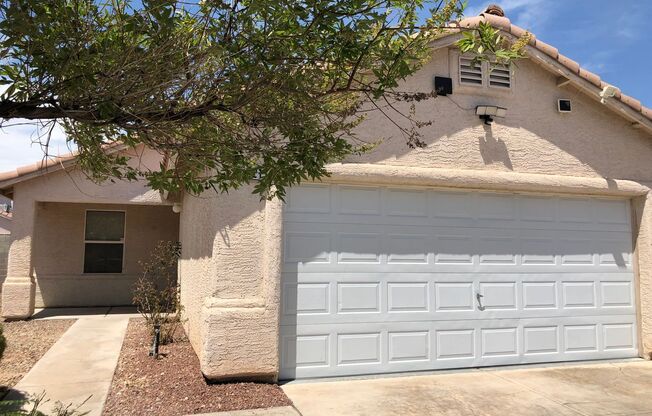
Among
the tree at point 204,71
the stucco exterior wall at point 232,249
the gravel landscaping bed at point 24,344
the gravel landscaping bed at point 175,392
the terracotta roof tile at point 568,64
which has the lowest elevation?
the gravel landscaping bed at point 24,344

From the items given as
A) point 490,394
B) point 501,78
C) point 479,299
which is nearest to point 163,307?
point 479,299

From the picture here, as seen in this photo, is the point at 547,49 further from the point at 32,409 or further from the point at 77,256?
the point at 77,256

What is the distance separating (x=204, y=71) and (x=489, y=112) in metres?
5.30

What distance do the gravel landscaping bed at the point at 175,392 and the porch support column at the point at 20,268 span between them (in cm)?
515

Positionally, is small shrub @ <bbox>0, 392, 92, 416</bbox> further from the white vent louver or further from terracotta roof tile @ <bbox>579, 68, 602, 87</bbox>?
terracotta roof tile @ <bbox>579, 68, 602, 87</bbox>

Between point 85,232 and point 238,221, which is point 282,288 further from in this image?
point 85,232

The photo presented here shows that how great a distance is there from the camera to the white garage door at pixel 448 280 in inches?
253

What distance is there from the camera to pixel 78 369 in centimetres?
682

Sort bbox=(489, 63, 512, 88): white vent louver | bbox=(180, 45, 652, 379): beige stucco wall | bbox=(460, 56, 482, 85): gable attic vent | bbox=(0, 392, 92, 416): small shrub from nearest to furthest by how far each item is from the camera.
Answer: bbox=(0, 392, 92, 416): small shrub, bbox=(180, 45, 652, 379): beige stucco wall, bbox=(460, 56, 482, 85): gable attic vent, bbox=(489, 63, 512, 88): white vent louver

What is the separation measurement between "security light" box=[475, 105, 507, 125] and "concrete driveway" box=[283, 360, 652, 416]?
3.52 m

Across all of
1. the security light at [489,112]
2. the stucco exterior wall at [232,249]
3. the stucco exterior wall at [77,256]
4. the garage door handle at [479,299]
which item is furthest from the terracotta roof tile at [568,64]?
the stucco exterior wall at [77,256]

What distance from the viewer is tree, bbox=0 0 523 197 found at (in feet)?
7.91

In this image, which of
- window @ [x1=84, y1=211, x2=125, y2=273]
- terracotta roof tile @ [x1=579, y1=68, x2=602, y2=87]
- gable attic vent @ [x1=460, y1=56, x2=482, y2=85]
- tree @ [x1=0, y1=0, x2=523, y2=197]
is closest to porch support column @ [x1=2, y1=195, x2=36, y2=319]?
window @ [x1=84, y1=211, x2=125, y2=273]

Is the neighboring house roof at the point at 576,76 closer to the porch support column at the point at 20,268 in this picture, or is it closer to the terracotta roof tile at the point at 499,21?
the terracotta roof tile at the point at 499,21
